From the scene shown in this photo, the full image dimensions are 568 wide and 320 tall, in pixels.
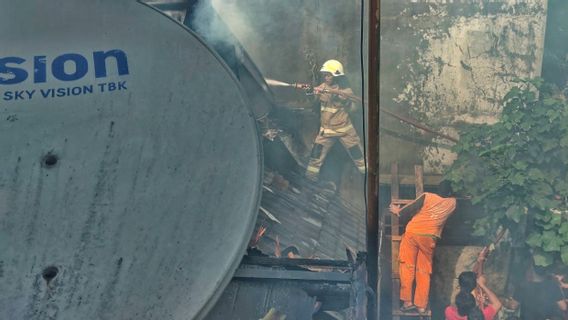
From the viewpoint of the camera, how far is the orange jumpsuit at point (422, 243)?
7637mm

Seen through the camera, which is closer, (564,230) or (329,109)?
(564,230)

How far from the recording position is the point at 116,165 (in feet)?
11.9

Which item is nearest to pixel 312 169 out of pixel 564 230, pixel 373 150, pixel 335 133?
pixel 335 133

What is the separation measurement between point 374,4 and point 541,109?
460cm

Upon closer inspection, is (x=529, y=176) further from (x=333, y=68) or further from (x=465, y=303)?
(x=333, y=68)

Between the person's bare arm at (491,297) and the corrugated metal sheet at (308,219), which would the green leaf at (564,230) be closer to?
the person's bare arm at (491,297)

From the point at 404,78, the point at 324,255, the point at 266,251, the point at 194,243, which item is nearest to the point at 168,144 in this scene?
the point at 194,243

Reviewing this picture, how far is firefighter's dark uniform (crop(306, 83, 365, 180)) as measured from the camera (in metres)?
9.34

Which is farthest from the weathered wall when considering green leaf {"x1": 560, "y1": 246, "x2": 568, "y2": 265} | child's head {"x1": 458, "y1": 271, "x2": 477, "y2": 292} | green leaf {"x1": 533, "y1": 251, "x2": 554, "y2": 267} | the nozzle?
child's head {"x1": 458, "y1": 271, "x2": 477, "y2": 292}

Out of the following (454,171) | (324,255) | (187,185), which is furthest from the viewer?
(454,171)

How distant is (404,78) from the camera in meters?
9.28

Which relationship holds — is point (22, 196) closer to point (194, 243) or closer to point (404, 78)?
point (194, 243)

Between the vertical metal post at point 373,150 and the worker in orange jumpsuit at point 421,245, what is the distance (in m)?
3.94

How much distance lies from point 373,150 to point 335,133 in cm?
577
